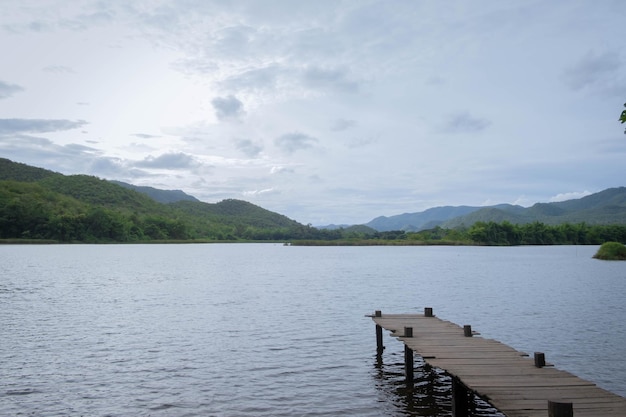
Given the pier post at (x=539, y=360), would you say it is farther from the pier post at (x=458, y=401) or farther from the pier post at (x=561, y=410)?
the pier post at (x=561, y=410)

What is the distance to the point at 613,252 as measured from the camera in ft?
317

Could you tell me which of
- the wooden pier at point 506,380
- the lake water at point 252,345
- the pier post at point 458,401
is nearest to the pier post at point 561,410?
the wooden pier at point 506,380

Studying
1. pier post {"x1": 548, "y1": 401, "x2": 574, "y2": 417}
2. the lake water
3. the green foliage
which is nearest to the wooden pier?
pier post {"x1": 548, "y1": 401, "x2": 574, "y2": 417}

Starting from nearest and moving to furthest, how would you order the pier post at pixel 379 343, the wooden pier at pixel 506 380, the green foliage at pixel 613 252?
the wooden pier at pixel 506 380 → the pier post at pixel 379 343 → the green foliage at pixel 613 252

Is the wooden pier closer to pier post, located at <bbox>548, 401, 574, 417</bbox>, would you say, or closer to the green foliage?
pier post, located at <bbox>548, 401, 574, 417</bbox>

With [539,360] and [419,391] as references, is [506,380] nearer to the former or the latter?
[539,360]

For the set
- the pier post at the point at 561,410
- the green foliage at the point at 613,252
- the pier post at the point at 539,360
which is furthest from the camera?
the green foliage at the point at 613,252

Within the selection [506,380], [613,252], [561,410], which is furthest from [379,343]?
[613,252]

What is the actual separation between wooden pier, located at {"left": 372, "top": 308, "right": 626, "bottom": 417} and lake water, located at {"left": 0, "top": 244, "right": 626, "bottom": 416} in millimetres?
1503

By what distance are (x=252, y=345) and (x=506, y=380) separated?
45.1ft

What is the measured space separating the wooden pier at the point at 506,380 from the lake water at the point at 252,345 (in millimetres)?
1503

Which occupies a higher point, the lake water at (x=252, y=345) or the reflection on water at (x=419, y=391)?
the lake water at (x=252, y=345)

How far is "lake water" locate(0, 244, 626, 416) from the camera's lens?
16.0m

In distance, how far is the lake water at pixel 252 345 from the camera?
1598 cm
